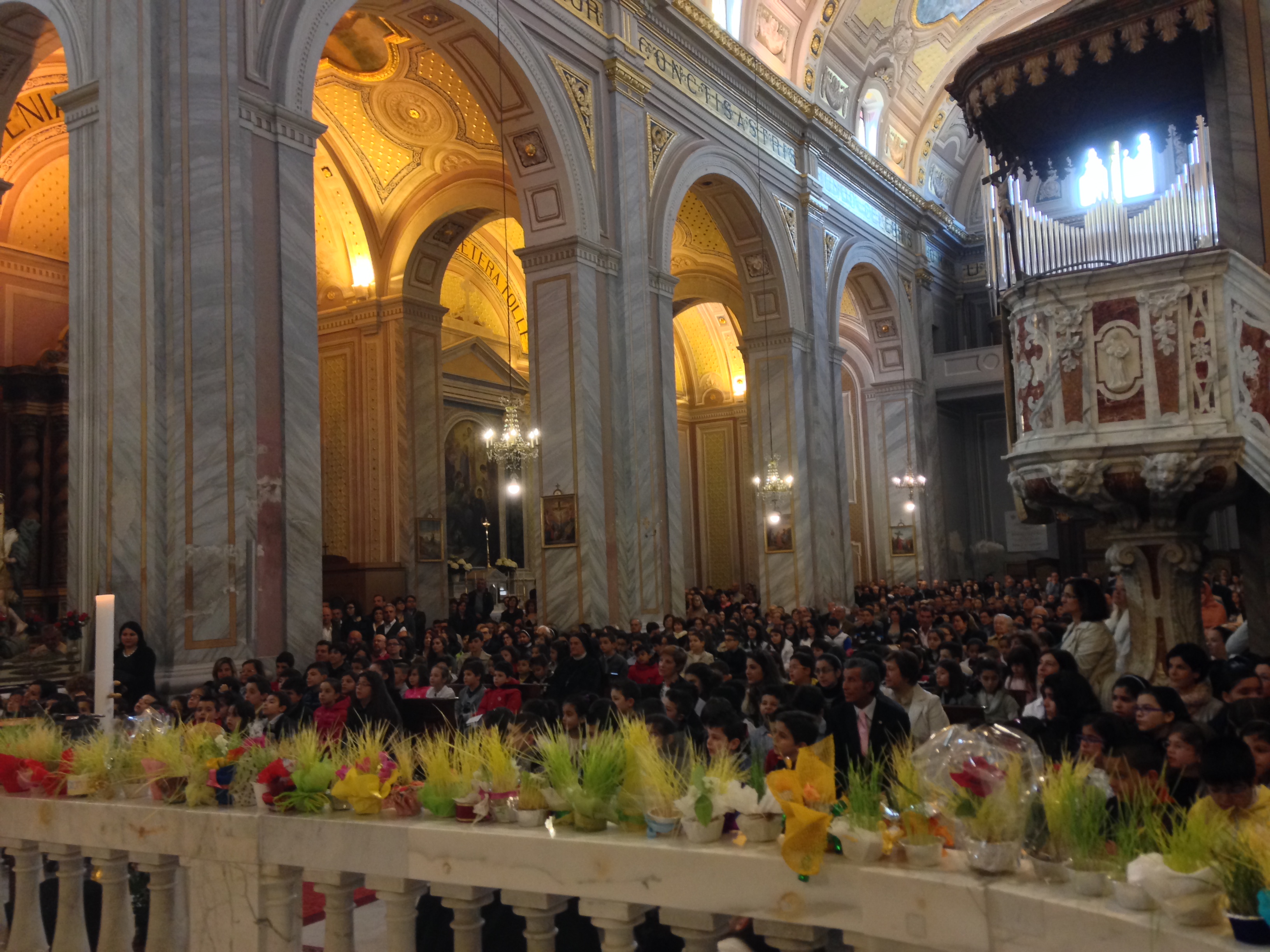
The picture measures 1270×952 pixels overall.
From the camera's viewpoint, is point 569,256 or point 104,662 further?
point 569,256

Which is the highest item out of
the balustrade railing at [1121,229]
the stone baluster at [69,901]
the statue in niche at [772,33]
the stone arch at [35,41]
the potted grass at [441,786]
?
the statue in niche at [772,33]

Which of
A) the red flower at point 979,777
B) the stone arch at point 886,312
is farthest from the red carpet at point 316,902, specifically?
the stone arch at point 886,312

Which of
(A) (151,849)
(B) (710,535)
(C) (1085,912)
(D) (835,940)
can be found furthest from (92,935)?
(B) (710,535)

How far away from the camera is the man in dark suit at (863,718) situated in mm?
4352

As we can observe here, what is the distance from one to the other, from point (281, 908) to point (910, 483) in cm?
2185

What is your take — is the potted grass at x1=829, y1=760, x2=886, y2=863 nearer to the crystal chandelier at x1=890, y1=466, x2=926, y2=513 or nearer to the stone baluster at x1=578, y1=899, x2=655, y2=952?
the stone baluster at x1=578, y1=899, x2=655, y2=952

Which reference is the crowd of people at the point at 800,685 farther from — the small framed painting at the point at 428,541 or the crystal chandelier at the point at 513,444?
the small framed painting at the point at 428,541

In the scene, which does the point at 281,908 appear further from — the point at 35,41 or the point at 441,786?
the point at 35,41

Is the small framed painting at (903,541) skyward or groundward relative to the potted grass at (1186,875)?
skyward

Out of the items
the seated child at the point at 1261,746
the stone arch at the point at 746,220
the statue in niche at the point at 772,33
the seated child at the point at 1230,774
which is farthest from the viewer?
the statue in niche at the point at 772,33

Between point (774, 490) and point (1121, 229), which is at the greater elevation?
point (1121, 229)

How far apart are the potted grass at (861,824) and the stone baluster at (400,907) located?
1204 millimetres

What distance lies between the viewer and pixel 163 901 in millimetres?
3402

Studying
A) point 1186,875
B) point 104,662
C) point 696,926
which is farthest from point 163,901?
point 1186,875
